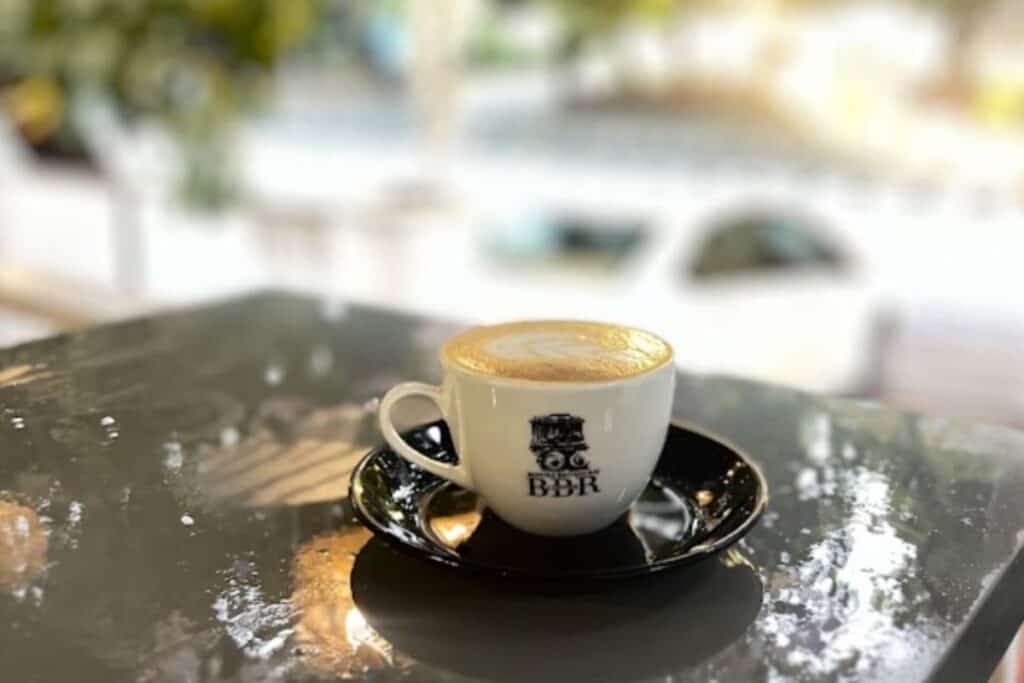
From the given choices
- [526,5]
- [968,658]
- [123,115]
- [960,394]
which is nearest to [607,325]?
[968,658]

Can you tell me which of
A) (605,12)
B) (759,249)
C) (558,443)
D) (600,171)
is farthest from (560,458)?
(600,171)

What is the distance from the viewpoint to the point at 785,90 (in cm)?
329

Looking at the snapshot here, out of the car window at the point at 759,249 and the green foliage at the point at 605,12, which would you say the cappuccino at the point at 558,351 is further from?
the green foliage at the point at 605,12

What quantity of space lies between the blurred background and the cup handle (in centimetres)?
201

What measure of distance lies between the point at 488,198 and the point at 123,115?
1.29 meters

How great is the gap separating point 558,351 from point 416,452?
84 mm

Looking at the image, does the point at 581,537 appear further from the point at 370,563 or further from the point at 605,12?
the point at 605,12

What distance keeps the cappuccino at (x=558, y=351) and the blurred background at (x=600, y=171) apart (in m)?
2.00

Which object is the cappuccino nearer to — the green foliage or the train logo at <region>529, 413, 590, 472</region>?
the train logo at <region>529, 413, 590, 472</region>

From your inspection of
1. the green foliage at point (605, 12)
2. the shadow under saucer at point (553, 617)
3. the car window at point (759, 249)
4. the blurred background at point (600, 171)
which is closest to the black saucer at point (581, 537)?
the shadow under saucer at point (553, 617)

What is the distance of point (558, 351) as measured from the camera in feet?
1.84

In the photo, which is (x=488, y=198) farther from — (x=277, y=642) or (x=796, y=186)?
(x=277, y=642)

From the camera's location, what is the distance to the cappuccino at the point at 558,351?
0.53 meters

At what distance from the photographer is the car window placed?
2.99m
